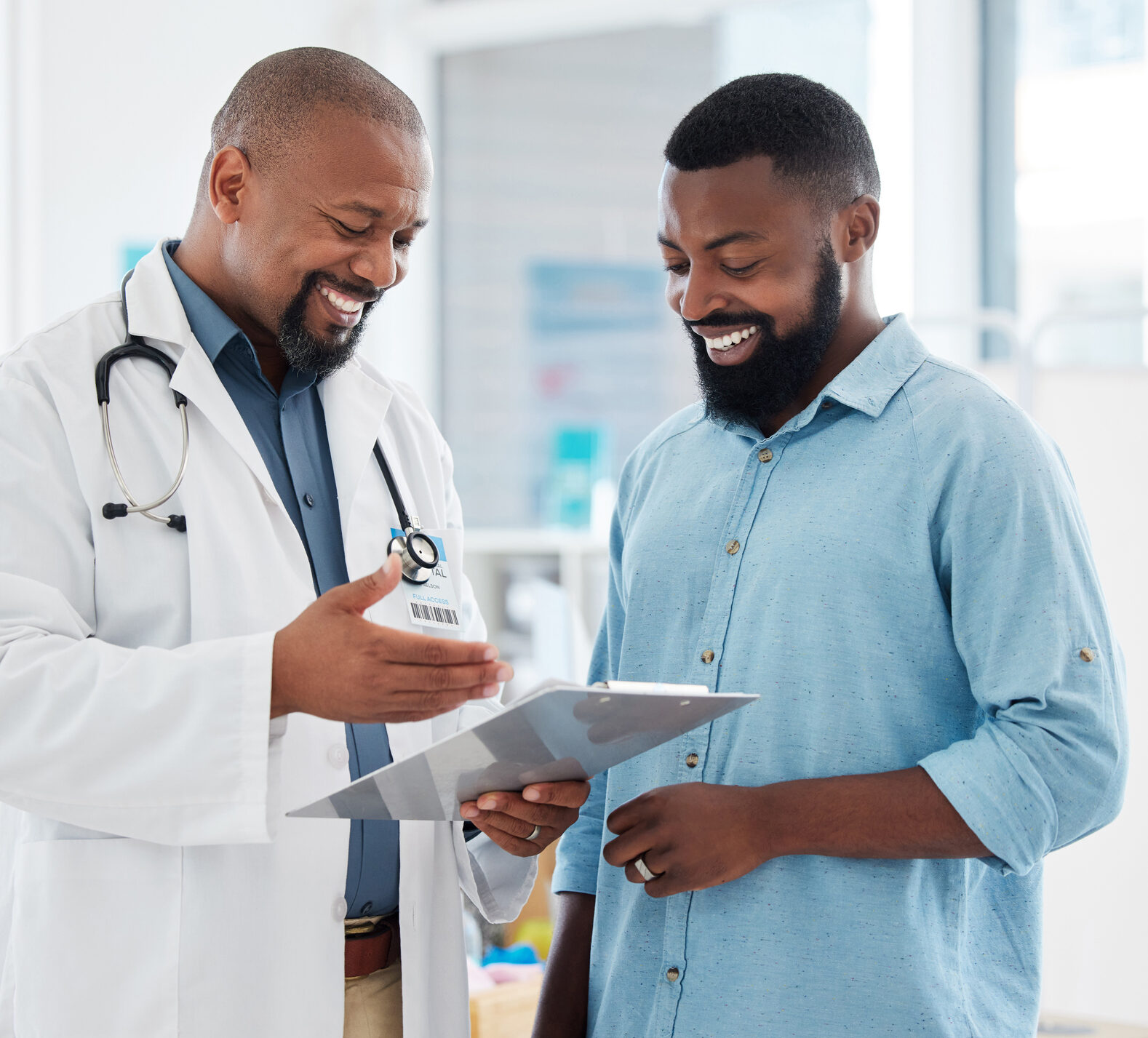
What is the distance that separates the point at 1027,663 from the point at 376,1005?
88 cm

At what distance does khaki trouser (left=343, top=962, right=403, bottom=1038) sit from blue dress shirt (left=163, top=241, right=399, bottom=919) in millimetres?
84

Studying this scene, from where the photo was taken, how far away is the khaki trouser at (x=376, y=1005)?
1.42m

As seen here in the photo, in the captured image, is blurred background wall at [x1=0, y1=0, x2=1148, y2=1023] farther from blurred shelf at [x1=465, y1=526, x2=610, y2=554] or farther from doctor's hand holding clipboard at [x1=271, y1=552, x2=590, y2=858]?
doctor's hand holding clipboard at [x1=271, y1=552, x2=590, y2=858]

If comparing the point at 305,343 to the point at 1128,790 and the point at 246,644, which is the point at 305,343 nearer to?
the point at 246,644

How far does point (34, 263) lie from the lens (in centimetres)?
329

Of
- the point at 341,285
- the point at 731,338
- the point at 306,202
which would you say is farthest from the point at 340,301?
the point at 731,338

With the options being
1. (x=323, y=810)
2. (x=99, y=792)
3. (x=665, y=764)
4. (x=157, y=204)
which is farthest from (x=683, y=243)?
(x=157, y=204)

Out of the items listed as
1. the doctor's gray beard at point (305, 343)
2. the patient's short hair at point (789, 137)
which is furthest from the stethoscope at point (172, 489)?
the patient's short hair at point (789, 137)

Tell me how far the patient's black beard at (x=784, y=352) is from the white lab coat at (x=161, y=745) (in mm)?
507

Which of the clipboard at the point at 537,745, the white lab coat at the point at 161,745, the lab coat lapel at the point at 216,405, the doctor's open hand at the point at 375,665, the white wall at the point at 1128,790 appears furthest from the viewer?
the white wall at the point at 1128,790

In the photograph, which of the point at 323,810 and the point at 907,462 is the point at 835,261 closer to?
the point at 907,462

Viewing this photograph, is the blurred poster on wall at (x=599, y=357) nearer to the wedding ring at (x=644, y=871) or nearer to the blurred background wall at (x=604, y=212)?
the blurred background wall at (x=604, y=212)

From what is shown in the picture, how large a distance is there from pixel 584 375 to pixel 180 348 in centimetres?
315

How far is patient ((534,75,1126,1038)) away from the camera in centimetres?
110
